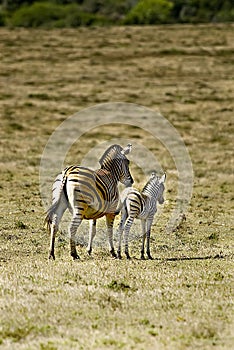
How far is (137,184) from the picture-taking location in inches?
1194

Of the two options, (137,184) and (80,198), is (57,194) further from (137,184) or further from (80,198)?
(137,184)

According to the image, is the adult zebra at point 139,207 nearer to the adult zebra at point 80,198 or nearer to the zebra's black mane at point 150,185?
the zebra's black mane at point 150,185

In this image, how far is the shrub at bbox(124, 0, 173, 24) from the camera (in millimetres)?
98506

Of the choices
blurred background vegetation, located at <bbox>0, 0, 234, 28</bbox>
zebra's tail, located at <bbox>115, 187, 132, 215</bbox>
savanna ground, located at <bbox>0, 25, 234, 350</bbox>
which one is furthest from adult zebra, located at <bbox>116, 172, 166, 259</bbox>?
blurred background vegetation, located at <bbox>0, 0, 234, 28</bbox>

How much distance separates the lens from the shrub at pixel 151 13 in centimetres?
9851

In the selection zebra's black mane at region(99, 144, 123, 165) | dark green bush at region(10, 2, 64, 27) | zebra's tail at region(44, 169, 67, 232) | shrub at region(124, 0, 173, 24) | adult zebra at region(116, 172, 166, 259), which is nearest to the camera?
zebra's tail at region(44, 169, 67, 232)

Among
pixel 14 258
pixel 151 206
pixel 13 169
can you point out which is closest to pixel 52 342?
pixel 14 258

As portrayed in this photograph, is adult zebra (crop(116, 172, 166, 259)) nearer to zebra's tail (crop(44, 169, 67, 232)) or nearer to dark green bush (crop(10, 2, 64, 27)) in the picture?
zebra's tail (crop(44, 169, 67, 232))

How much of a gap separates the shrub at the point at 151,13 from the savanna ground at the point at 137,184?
16281mm

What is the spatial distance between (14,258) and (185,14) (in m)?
93.2

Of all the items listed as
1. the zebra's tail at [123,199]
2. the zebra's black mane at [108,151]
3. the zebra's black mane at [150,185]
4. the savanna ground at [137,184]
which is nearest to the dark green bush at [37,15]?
the savanna ground at [137,184]

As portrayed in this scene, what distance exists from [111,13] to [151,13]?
14.3 meters

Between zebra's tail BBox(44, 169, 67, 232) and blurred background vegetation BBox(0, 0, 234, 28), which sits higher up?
zebra's tail BBox(44, 169, 67, 232)

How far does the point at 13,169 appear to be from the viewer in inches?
1379
